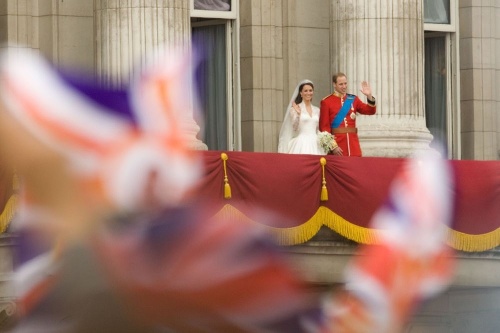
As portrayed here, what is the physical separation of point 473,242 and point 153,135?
552 inches

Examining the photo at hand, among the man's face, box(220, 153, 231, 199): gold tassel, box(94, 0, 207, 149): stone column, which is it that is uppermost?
box(94, 0, 207, 149): stone column

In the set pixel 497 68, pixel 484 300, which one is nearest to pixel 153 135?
pixel 484 300

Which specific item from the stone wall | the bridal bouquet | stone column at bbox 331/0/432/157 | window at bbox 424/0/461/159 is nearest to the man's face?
the bridal bouquet

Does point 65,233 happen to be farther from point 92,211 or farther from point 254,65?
point 254,65

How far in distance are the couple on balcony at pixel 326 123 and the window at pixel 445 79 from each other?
5643 mm

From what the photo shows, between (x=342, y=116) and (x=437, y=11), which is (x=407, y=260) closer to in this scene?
(x=342, y=116)

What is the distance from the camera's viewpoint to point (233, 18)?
995 inches

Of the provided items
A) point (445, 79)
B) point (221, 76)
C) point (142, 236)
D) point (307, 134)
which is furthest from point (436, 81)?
point (142, 236)

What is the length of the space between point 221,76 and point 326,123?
4.00 meters

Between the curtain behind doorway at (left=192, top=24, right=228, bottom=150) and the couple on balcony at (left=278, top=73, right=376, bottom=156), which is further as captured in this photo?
the curtain behind doorway at (left=192, top=24, right=228, bottom=150)

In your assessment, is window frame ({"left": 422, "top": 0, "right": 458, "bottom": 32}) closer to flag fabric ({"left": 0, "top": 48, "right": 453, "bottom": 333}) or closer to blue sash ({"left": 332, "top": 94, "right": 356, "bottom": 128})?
blue sash ({"left": 332, "top": 94, "right": 356, "bottom": 128})

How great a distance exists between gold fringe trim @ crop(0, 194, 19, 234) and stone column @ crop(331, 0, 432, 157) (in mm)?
16666

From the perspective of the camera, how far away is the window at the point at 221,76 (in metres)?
25.1

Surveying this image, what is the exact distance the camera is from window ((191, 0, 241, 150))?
2511 cm
